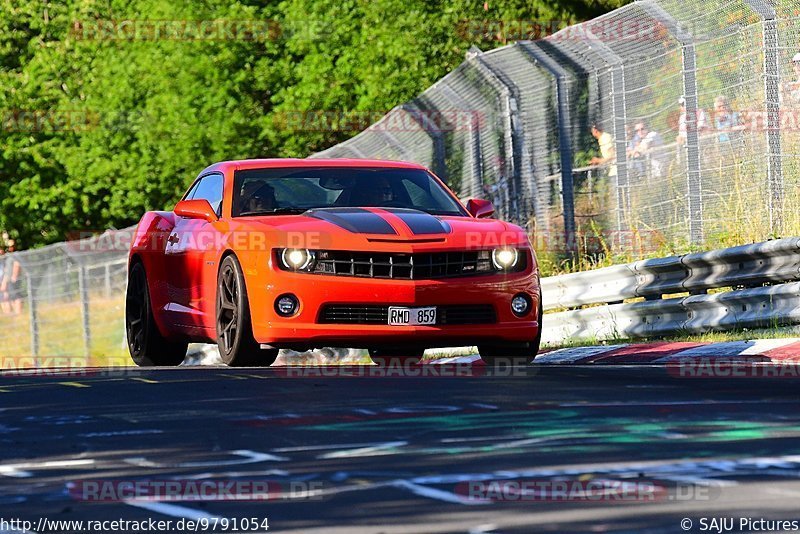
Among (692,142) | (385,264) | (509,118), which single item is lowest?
(385,264)

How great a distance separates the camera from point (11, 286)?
102 ft

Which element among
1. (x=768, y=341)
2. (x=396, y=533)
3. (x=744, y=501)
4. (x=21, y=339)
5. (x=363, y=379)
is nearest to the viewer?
(x=396, y=533)

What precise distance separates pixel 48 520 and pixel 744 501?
2236mm

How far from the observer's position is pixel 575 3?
37375 millimetres

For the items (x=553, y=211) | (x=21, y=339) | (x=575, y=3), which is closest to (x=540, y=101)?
(x=553, y=211)

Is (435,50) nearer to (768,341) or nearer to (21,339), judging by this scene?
(21,339)

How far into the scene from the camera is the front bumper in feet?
38.3

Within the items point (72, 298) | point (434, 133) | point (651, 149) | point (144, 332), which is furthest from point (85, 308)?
point (144, 332)

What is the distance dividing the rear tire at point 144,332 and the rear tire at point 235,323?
1.96 metres

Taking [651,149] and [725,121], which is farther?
[651,149]

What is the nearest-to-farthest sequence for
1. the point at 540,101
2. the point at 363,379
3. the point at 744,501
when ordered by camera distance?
the point at 744,501
the point at 363,379
the point at 540,101

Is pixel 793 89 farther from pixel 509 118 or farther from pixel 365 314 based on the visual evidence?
pixel 365 314

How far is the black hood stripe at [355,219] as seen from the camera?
1191cm

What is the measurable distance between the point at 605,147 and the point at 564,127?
2.03 feet
